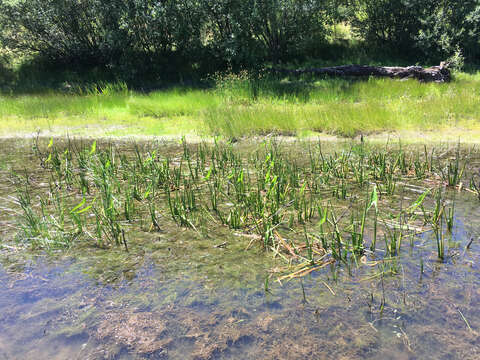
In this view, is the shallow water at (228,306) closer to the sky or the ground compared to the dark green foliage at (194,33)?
closer to the ground

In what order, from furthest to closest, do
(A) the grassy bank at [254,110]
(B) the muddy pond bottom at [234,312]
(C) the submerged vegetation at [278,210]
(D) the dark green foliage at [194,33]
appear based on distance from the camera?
1. (D) the dark green foliage at [194,33]
2. (A) the grassy bank at [254,110]
3. (C) the submerged vegetation at [278,210]
4. (B) the muddy pond bottom at [234,312]

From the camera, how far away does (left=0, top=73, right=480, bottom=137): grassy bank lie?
10.1 m

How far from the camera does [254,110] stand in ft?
36.2

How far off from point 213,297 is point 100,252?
1.47m

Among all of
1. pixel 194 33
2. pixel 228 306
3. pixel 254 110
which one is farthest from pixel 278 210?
pixel 194 33

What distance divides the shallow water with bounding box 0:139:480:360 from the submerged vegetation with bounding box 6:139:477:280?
20 cm

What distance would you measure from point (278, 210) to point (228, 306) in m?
1.52

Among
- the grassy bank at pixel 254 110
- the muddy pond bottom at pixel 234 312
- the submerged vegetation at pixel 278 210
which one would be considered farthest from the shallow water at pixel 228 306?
the grassy bank at pixel 254 110

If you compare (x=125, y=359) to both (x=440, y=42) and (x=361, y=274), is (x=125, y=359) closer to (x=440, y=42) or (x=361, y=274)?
(x=361, y=274)

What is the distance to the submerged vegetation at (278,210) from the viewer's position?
3945 millimetres

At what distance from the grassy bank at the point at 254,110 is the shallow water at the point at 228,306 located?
6448 millimetres

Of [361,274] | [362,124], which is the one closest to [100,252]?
[361,274]

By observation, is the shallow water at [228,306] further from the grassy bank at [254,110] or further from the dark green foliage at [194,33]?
the dark green foliage at [194,33]

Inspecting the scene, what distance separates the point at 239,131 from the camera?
10086 millimetres
